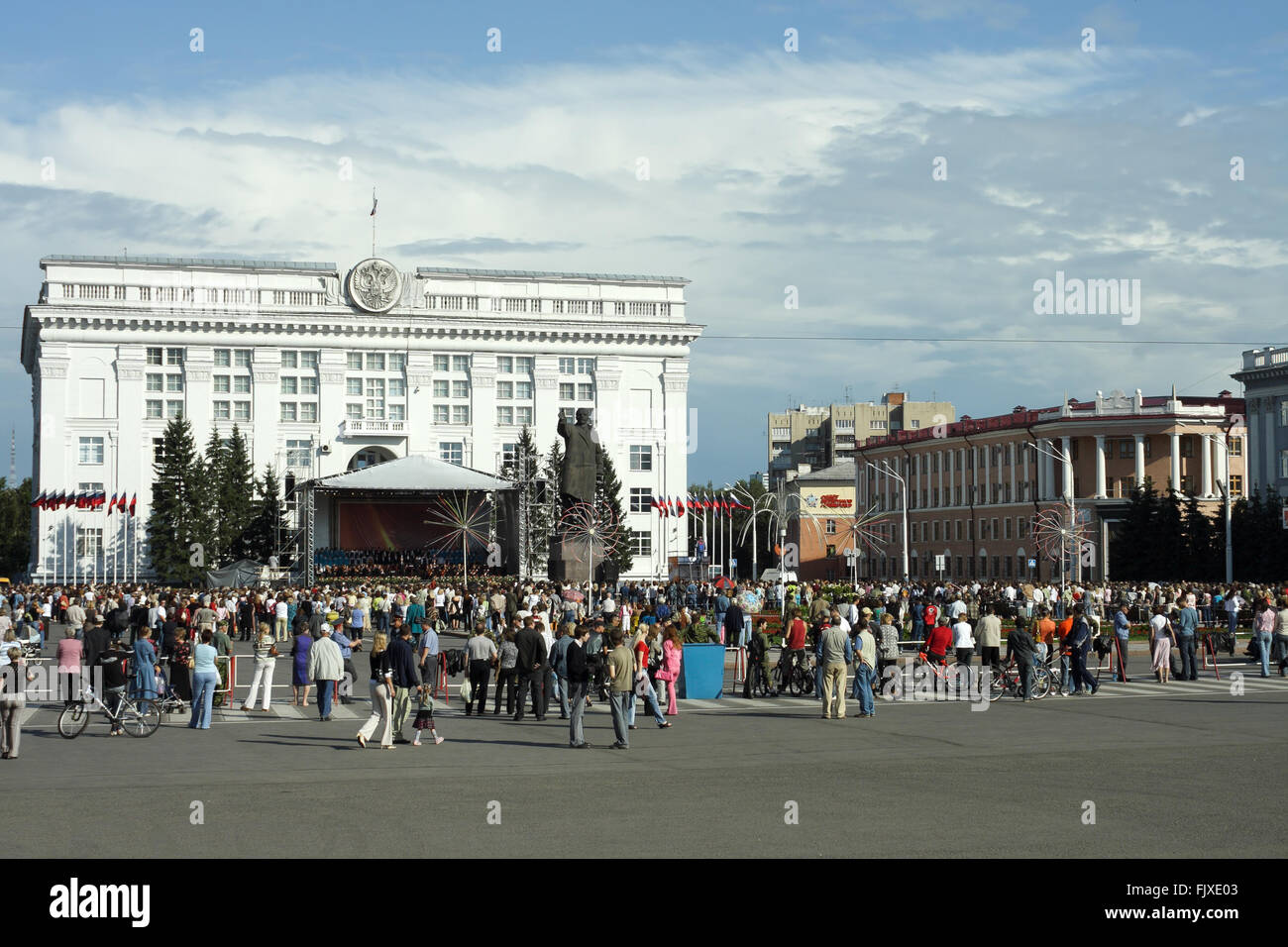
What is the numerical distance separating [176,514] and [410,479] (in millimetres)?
20197

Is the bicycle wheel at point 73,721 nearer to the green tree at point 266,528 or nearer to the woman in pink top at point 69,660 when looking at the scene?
the woman in pink top at point 69,660

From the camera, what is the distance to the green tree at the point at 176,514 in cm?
9081

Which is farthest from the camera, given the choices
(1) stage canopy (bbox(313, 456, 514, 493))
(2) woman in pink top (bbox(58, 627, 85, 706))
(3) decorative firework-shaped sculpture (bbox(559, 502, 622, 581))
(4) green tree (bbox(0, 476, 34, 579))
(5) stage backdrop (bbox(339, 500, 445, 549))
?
(4) green tree (bbox(0, 476, 34, 579))

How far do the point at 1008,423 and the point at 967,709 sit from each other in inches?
3465

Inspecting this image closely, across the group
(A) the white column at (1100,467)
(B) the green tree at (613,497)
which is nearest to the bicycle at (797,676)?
(B) the green tree at (613,497)

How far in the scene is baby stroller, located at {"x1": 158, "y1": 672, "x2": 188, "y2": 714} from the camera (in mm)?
22612

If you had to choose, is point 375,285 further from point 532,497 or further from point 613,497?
point 532,497

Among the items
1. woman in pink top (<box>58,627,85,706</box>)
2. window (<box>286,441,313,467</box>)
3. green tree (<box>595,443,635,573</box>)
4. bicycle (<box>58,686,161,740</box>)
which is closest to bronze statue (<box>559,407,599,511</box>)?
woman in pink top (<box>58,627,85,706</box>)

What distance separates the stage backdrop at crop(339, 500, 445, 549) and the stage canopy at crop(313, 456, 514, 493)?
13551mm

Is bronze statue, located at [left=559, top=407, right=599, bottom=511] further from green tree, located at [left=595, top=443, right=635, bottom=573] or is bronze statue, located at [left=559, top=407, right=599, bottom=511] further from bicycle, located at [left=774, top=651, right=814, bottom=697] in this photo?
green tree, located at [left=595, top=443, right=635, bottom=573]

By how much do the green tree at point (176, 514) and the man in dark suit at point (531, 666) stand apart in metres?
69.8

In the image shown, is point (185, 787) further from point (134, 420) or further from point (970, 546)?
point (970, 546)

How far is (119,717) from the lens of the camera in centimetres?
2092
